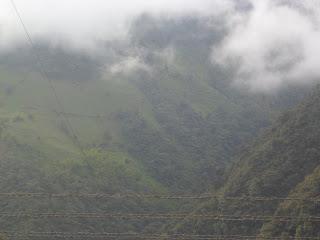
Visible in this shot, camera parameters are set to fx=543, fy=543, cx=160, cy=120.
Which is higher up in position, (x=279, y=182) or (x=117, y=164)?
(x=117, y=164)

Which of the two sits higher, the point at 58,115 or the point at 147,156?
the point at 58,115

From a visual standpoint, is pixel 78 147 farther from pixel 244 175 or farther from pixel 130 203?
pixel 244 175

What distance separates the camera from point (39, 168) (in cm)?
14900

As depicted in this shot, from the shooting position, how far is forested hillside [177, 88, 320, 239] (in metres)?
87.6

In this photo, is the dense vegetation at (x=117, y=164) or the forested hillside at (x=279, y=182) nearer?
the forested hillside at (x=279, y=182)

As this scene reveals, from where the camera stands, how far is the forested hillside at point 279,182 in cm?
8762

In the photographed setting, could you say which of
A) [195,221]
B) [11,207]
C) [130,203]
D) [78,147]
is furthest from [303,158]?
[78,147]

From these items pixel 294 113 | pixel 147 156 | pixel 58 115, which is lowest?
pixel 294 113

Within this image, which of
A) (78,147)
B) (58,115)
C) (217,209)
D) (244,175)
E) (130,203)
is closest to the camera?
(217,209)

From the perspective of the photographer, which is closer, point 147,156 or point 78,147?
point 78,147

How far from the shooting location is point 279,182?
362ft

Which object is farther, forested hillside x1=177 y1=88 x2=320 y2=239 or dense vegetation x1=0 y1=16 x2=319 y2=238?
dense vegetation x1=0 y1=16 x2=319 y2=238

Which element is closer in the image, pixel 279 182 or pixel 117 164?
pixel 279 182

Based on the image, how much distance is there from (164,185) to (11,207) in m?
68.9
